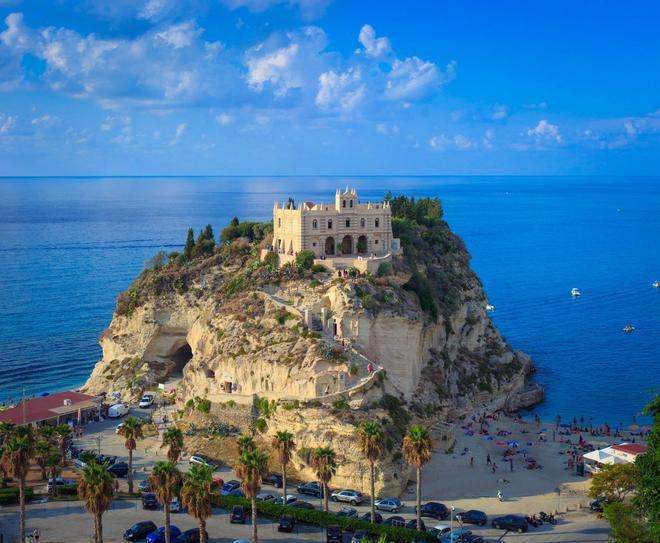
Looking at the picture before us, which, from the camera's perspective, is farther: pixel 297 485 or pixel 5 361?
pixel 5 361

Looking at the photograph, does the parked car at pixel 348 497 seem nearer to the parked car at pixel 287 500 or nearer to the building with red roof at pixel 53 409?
the parked car at pixel 287 500

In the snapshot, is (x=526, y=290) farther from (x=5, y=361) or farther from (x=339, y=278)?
(x=5, y=361)

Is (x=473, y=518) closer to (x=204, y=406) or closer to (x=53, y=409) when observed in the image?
(x=204, y=406)

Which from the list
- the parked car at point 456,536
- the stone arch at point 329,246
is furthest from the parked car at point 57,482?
the stone arch at point 329,246

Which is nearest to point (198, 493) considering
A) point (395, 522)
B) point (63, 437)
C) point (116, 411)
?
point (395, 522)

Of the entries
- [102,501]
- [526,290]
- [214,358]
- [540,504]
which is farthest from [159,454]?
[526,290]
